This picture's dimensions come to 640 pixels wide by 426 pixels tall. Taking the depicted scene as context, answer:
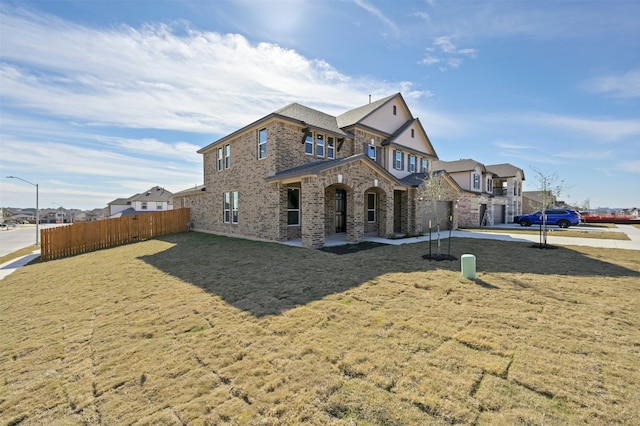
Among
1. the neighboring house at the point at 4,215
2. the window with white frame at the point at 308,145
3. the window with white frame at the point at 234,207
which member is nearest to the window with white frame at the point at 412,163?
the window with white frame at the point at 308,145

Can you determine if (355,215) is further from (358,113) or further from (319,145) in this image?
(358,113)

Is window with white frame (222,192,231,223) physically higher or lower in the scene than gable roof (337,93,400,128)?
lower

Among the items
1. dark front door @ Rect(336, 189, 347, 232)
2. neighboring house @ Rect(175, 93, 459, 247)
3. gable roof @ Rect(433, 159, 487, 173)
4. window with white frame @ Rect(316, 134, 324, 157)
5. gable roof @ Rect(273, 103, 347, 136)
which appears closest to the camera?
Result: neighboring house @ Rect(175, 93, 459, 247)

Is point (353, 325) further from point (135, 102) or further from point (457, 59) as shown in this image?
point (135, 102)

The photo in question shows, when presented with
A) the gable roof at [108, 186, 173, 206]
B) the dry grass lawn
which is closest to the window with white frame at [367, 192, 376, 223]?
the dry grass lawn

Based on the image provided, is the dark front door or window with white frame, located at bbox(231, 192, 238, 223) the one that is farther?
window with white frame, located at bbox(231, 192, 238, 223)

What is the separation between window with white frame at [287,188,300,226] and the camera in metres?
14.2

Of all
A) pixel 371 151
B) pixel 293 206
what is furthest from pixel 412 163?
pixel 293 206

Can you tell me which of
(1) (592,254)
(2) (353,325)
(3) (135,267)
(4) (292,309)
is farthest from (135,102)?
(1) (592,254)

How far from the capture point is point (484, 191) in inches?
1130

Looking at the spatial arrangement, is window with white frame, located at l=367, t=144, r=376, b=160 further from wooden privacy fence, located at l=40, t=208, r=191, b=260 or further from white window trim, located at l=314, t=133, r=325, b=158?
wooden privacy fence, located at l=40, t=208, r=191, b=260

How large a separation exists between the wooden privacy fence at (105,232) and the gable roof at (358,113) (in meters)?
15.1

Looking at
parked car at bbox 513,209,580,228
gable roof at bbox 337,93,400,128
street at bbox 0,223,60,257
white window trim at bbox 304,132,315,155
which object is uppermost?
gable roof at bbox 337,93,400,128

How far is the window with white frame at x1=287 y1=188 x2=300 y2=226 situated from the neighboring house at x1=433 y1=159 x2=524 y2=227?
1648cm
